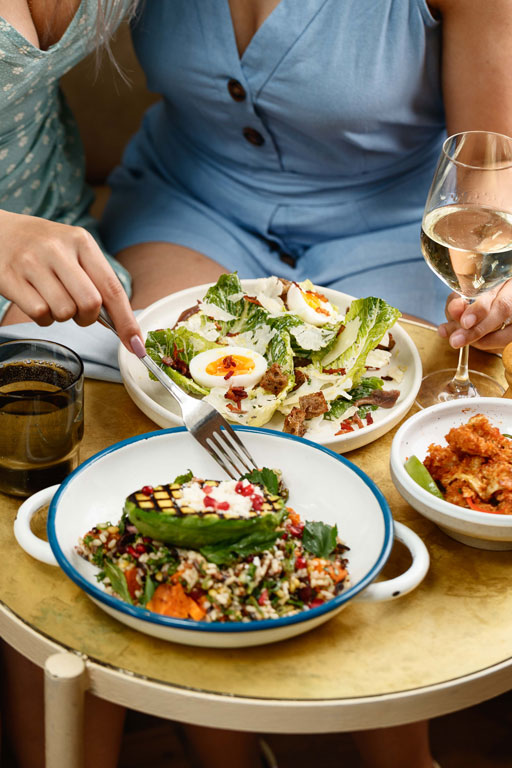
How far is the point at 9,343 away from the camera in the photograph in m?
1.14

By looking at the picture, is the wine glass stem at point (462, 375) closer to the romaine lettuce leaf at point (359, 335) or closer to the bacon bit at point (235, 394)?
the romaine lettuce leaf at point (359, 335)

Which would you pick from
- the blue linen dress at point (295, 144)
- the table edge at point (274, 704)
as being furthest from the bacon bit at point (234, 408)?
the blue linen dress at point (295, 144)

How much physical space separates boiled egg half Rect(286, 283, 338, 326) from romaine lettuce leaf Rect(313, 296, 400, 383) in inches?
1.7

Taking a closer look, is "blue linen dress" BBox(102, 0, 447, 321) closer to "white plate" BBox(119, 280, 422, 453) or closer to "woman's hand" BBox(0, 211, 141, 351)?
"white plate" BBox(119, 280, 422, 453)

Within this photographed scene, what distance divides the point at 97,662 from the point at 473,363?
3.13ft

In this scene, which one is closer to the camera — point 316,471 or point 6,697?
point 316,471

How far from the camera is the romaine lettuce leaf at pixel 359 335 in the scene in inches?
54.5

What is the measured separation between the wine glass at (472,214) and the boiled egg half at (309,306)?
0.79ft

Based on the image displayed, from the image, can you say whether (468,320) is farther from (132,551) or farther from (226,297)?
(132,551)

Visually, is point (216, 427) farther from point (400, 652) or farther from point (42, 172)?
point (42, 172)

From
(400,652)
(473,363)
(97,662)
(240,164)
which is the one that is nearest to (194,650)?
(97,662)

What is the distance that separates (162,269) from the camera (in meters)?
1.94

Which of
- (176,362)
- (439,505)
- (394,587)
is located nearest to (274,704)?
(394,587)

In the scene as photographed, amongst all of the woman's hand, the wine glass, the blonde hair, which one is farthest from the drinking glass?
the blonde hair
